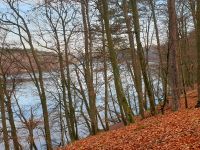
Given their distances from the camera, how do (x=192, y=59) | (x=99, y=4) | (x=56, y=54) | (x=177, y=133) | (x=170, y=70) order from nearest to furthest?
(x=177, y=133)
(x=170, y=70)
(x=99, y=4)
(x=56, y=54)
(x=192, y=59)

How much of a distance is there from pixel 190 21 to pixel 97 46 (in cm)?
1062

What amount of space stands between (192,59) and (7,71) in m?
19.4

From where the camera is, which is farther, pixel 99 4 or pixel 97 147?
pixel 99 4

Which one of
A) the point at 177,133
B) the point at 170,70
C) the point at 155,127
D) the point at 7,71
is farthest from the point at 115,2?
the point at 177,133

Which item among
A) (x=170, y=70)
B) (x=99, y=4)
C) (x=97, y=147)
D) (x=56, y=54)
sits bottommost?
(x=97, y=147)

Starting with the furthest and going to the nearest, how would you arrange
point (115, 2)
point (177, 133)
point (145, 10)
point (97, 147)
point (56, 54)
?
point (145, 10) → point (56, 54) → point (115, 2) → point (97, 147) → point (177, 133)

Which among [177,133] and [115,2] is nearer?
[177,133]

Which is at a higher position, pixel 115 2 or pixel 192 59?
pixel 115 2

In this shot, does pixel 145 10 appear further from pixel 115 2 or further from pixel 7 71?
pixel 7 71

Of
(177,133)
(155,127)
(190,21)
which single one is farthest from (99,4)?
(190,21)

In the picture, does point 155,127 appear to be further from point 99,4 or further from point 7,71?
point 7,71

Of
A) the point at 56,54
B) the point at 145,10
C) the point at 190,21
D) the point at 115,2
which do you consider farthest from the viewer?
the point at 190,21

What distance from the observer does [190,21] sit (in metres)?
30.3

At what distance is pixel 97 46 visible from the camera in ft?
78.1
